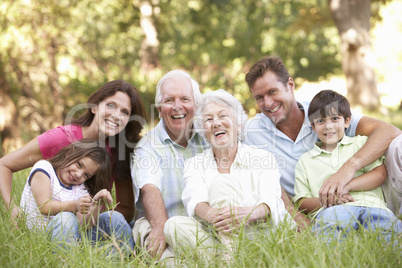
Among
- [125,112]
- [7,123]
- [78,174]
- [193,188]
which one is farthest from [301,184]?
[7,123]

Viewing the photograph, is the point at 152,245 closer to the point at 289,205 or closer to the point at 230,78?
the point at 289,205

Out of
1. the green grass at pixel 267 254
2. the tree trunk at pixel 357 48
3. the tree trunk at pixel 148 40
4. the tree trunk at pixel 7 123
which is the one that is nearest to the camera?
the green grass at pixel 267 254

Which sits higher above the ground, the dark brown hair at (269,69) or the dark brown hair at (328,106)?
the dark brown hair at (269,69)

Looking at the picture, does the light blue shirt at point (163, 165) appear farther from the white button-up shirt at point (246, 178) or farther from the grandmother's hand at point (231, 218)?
the grandmother's hand at point (231, 218)

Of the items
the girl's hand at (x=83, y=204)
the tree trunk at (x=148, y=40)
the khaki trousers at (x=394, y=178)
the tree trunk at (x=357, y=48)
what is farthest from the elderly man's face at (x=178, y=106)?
the tree trunk at (x=357, y=48)

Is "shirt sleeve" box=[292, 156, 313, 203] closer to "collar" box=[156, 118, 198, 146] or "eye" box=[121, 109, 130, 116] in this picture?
"collar" box=[156, 118, 198, 146]

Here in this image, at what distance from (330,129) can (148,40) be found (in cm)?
910

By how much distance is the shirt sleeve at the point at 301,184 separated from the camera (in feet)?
9.70

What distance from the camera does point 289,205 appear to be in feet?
9.27

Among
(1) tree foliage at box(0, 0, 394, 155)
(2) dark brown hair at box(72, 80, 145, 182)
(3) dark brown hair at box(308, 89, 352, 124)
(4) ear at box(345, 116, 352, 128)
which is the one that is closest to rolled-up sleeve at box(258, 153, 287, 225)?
(3) dark brown hair at box(308, 89, 352, 124)

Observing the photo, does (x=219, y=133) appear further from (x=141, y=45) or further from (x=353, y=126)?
(x=141, y=45)

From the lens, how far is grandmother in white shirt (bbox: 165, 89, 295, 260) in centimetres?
252

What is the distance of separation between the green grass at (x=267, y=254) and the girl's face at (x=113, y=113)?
106cm

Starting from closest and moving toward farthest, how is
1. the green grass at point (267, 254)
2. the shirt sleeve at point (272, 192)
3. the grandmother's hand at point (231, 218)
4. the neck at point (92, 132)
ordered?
the green grass at point (267, 254) → the grandmother's hand at point (231, 218) → the shirt sleeve at point (272, 192) → the neck at point (92, 132)
